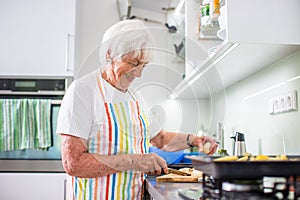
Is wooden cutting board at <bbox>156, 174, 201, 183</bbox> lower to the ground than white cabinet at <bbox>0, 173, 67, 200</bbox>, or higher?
higher

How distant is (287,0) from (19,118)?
1.76 metres

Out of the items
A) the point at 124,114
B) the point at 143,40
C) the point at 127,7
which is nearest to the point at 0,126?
the point at 127,7

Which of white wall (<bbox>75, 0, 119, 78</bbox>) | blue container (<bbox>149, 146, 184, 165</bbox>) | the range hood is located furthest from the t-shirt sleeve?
white wall (<bbox>75, 0, 119, 78</bbox>)

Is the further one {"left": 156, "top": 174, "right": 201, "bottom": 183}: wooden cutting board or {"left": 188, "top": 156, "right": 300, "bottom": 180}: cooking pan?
{"left": 156, "top": 174, "right": 201, "bottom": 183}: wooden cutting board

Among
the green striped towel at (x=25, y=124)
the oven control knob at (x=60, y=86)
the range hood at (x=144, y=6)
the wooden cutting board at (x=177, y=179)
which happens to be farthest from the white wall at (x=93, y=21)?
the wooden cutting board at (x=177, y=179)

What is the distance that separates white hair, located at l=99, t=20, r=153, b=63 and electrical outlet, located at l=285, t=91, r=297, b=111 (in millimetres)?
608

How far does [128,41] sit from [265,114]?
33.6 inches

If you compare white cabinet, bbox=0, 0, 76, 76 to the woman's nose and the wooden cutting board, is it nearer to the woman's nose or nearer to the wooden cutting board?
the woman's nose

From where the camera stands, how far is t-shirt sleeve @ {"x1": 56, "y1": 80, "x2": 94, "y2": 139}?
1.31 meters

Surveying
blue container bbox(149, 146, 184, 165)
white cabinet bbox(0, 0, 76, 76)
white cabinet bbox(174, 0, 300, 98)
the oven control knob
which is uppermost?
white cabinet bbox(0, 0, 76, 76)

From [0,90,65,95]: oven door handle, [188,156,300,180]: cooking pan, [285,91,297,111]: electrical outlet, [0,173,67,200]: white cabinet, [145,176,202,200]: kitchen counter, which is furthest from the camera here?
[0,90,65,95]: oven door handle

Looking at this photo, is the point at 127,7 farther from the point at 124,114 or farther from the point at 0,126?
the point at 124,114

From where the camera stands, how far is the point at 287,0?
1.38 meters

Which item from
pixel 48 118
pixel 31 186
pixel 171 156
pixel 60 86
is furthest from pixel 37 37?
pixel 171 156
